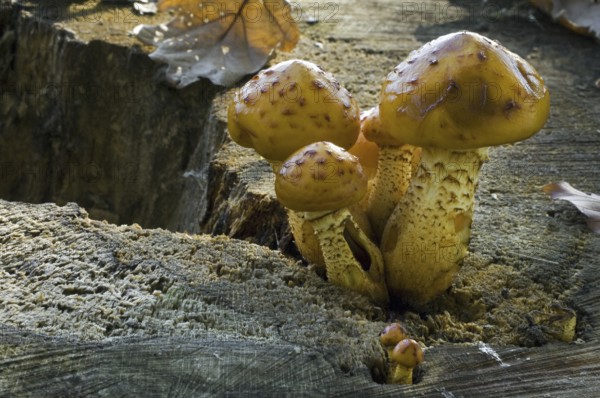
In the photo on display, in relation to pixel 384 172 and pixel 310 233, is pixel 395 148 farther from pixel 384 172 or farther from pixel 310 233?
pixel 310 233

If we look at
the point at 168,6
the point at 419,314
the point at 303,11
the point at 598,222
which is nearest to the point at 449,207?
the point at 419,314

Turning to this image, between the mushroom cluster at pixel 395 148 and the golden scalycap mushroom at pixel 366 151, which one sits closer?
the mushroom cluster at pixel 395 148

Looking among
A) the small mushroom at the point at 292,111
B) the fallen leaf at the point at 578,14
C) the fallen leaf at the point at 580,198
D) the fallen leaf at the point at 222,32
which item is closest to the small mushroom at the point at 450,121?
the small mushroom at the point at 292,111

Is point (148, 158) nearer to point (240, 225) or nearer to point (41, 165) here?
point (41, 165)

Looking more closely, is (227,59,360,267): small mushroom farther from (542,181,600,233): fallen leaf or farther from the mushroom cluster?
(542,181,600,233): fallen leaf

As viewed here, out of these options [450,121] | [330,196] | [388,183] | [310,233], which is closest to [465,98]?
[450,121]

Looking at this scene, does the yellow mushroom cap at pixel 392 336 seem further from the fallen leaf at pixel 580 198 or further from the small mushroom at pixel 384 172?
the fallen leaf at pixel 580 198
